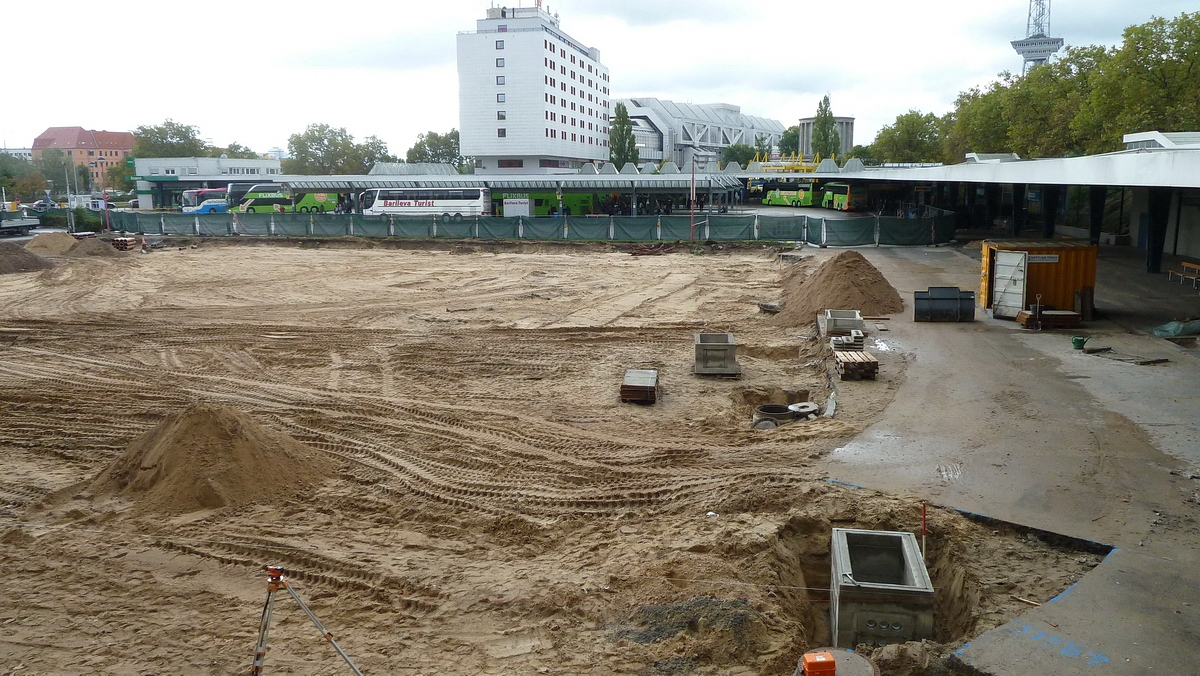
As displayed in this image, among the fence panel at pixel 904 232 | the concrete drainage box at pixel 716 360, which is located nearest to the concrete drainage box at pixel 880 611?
the concrete drainage box at pixel 716 360

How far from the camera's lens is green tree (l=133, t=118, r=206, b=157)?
11362cm

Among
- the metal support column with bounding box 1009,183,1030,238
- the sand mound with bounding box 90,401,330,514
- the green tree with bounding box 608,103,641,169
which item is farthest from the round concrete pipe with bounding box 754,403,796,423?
the green tree with bounding box 608,103,641,169

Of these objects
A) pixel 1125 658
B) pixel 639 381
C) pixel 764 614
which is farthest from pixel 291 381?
pixel 1125 658

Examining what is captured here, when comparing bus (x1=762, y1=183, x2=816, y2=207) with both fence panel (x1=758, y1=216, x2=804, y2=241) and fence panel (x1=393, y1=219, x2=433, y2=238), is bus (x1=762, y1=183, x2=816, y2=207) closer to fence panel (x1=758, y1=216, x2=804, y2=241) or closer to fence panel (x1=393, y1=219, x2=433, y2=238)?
fence panel (x1=758, y1=216, x2=804, y2=241)

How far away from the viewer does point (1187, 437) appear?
35.8 ft

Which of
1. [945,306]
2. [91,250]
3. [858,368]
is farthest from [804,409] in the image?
[91,250]

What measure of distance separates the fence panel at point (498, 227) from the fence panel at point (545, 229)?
873 millimetres

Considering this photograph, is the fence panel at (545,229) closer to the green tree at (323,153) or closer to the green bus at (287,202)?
the green bus at (287,202)

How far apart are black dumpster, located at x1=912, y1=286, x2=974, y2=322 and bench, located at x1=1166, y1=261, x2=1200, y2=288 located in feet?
27.5

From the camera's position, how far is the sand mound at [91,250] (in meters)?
38.3

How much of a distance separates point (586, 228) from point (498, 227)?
509cm

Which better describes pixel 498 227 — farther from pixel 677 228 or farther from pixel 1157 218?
pixel 1157 218

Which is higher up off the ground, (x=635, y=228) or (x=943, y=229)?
(x=635, y=228)

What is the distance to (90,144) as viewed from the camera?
16038 cm
